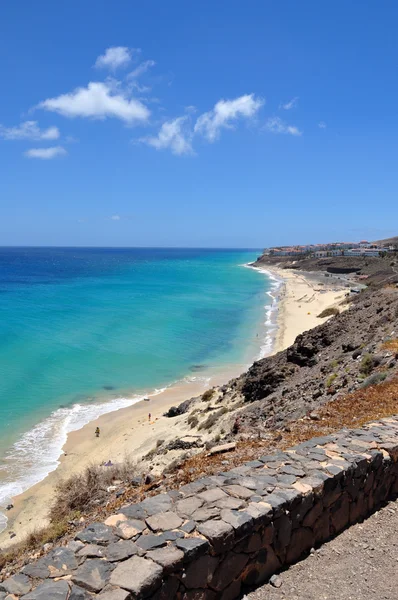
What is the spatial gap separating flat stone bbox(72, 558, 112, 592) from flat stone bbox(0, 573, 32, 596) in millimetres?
381

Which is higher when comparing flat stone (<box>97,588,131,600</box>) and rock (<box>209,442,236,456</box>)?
flat stone (<box>97,588,131,600</box>)

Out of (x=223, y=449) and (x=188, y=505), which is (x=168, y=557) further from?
(x=223, y=449)

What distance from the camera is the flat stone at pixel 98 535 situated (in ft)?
12.8

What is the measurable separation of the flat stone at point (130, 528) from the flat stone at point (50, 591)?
693 millimetres

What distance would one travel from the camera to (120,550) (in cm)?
371

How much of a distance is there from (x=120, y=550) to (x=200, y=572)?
748mm

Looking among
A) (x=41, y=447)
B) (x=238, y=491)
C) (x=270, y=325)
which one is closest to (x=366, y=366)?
(x=238, y=491)

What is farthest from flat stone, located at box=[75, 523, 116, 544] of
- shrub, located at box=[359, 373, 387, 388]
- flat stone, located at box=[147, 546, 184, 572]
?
shrub, located at box=[359, 373, 387, 388]

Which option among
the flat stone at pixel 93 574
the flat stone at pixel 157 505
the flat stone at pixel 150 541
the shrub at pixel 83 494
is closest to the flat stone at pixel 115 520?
the flat stone at pixel 157 505

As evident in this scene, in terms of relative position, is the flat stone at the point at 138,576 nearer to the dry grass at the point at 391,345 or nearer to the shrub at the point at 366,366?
the shrub at the point at 366,366

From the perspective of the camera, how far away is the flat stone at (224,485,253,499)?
180 inches

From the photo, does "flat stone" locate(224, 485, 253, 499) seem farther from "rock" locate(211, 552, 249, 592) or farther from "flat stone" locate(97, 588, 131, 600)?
"flat stone" locate(97, 588, 131, 600)

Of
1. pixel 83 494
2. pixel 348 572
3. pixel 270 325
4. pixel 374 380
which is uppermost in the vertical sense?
pixel 374 380

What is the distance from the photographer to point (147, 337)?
39375 millimetres
